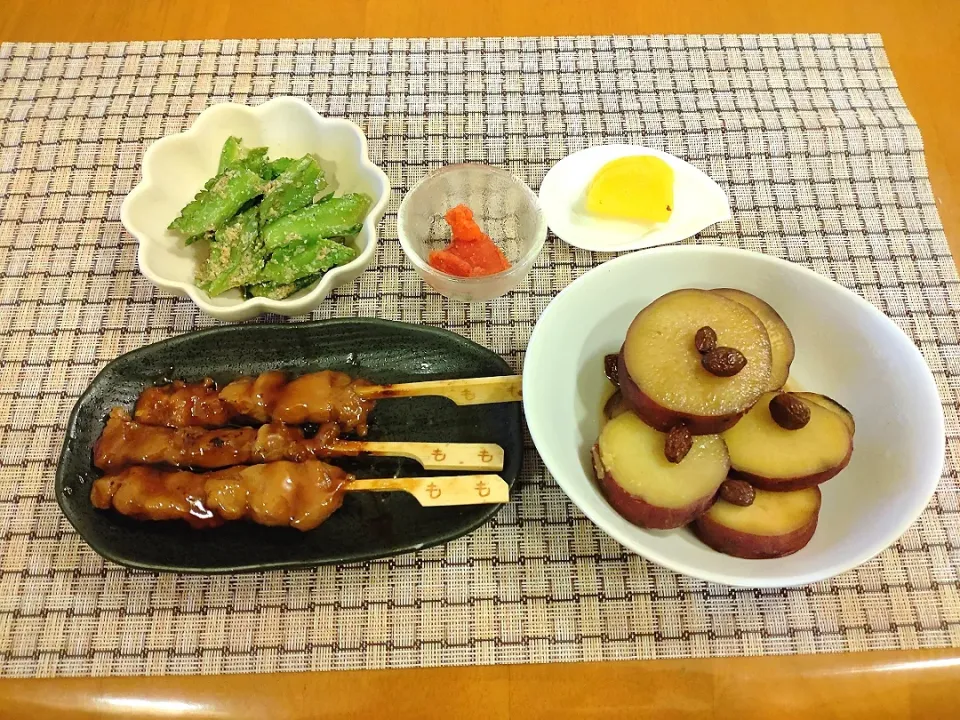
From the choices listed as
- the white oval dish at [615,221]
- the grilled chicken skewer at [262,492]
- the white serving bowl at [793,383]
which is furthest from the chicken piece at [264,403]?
the white oval dish at [615,221]

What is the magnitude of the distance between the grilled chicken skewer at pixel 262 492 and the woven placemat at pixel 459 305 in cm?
15

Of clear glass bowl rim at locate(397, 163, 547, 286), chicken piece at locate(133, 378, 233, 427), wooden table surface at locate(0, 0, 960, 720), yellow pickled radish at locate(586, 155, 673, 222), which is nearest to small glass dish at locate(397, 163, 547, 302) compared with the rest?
clear glass bowl rim at locate(397, 163, 547, 286)

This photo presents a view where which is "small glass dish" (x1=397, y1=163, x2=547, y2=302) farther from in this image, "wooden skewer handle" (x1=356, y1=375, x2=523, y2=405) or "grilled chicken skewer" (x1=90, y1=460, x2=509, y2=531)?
"grilled chicken skewer" (x1=90, y1=460, x2=509, y2=531)

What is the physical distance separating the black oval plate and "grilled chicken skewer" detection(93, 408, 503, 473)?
6cm

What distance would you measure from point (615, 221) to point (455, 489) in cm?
84

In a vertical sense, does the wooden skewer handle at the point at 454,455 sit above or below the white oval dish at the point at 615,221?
below

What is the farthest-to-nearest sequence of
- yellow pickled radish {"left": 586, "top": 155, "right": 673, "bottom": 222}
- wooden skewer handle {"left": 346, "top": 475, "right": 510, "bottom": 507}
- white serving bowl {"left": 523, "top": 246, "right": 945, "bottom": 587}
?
1. yellow pickled radish {"left": 586, "top": 155, "right": 673, "bottom": 222}
2. wooden skewer handle {"left": 346, "top": 475, "right": 510, "bottom": 507}
3. white serving bowl {"left": 523, "top": 246, "right": 945, "bottom": 587}

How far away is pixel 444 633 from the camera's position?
4.12 ft

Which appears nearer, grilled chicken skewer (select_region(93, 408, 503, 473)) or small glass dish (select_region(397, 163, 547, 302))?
grilled chicken skewer (select_region(93, 408, 503, 473))

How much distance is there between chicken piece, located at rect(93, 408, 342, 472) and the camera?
1.31m

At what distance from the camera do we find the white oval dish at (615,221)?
5.32ft

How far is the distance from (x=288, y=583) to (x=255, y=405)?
371 mm

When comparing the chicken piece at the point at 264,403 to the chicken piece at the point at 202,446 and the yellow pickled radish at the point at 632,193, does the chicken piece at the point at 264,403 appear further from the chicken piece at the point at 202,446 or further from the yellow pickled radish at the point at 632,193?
the yellow pickled radish at the point at 632,193

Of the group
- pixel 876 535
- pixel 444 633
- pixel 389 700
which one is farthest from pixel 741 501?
pixel 389 700
